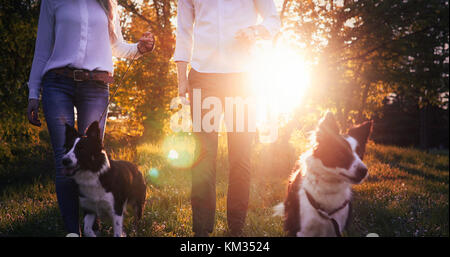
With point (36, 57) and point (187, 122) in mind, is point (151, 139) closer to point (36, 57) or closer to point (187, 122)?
point (187, 122)

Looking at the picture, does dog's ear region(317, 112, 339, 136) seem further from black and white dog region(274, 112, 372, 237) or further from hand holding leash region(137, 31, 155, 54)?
hand holding leash region(137, 31, 155, 54)

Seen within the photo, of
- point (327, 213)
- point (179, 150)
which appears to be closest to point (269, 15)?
point (327, 213)

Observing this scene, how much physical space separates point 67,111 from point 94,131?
11.8 inches

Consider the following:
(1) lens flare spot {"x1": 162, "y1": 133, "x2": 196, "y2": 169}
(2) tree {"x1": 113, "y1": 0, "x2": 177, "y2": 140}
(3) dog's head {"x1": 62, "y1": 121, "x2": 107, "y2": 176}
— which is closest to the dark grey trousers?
(3) dog's head {"x1": 62, "y1": 121, "x2": 107, "y2": 176}

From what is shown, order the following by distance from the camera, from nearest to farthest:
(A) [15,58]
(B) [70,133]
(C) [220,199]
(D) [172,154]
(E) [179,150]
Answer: (B) [70,133], (C) [220,199], (A) [15,58], (D) [172,154], (E) [179,150]

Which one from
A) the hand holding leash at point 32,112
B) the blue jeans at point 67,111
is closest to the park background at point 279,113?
the blue jeans at point 67,111

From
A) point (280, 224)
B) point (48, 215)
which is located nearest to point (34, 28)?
point (48, 215)

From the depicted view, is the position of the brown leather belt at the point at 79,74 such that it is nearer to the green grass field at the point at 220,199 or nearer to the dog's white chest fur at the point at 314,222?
the green grass field at the point at 220,199

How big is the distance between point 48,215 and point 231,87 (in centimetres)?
337

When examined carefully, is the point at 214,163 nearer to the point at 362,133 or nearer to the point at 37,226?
the point at 362,133

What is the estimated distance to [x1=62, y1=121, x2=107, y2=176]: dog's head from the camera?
269 centimetres

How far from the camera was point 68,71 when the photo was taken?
262 cm

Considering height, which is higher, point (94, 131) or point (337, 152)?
point (94, 131)

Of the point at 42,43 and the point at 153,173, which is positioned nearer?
the point at 42,43
